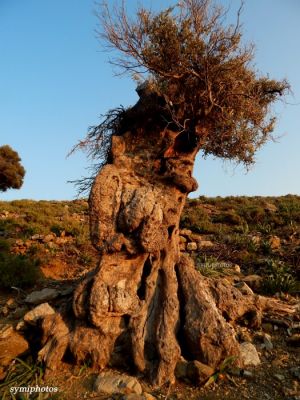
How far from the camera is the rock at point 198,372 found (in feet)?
17.6

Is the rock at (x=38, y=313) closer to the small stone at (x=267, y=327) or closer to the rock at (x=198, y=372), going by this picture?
the rock at (x=198, y=372)

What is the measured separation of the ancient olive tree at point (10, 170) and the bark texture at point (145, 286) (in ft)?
86.2

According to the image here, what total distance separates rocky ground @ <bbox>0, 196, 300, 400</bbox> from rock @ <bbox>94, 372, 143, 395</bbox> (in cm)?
1

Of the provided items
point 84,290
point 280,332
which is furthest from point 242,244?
point 84,290

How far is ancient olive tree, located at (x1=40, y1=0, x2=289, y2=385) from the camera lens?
595 centimetres

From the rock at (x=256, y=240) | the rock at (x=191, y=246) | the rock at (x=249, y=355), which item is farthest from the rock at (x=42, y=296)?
the rock at (x=256, y=240)

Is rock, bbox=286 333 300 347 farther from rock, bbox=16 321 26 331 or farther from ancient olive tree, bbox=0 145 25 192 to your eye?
ancient olive tree, bbox=0 145 25 192

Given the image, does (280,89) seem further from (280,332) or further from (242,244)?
(242,244)

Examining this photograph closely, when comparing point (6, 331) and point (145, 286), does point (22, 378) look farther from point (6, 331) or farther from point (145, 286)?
point (145, 286)

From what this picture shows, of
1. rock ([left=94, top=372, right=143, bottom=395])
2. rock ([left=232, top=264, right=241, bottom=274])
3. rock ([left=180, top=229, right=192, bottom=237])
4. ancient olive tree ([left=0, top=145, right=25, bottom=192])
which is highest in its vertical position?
ancient olive tree ([left=0, top=145, right=25, bottom=192])

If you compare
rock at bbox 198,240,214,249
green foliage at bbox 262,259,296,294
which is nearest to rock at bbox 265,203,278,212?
rock at bbox 198,240,214,249

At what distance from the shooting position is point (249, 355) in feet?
19.7

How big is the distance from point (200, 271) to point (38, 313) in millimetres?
4357

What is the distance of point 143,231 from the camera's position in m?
6.50
